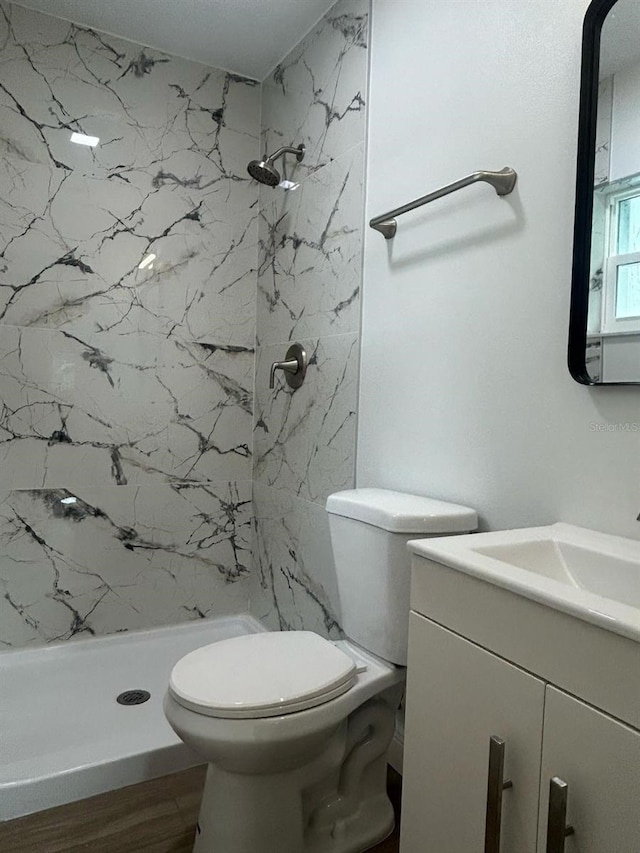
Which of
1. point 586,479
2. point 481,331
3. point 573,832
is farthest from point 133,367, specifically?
point 573,832

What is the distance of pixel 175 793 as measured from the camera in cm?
162

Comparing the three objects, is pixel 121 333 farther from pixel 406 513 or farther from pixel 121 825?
pixel 121 825

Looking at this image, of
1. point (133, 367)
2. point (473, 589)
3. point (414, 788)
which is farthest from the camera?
point (133, 367)

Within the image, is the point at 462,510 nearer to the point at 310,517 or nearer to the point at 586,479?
the point at 586,479

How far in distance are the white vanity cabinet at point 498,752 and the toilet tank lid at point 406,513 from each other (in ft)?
0.97

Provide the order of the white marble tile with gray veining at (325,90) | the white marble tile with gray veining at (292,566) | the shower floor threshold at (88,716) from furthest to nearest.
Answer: the white marble tile with gray veining at (292,566), the white marble tile with gray veining at (325,90), the shower floor threshold at (88,716)

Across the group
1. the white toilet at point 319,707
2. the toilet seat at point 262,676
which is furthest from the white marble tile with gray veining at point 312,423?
the toilet seat at point 262,676

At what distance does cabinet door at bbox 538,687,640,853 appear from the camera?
27.4 inches

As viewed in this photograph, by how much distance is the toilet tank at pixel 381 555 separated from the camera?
1377 millimetres

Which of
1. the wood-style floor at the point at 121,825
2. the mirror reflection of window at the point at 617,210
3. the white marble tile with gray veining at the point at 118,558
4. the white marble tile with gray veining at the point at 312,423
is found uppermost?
the mirror reflection of window at the point at 617,210

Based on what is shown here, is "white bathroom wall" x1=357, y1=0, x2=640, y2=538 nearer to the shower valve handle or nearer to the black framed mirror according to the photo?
the black framed mirror

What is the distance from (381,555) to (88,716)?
1179 mm

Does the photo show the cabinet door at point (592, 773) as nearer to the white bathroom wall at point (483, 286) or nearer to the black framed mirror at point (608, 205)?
the white bathroom wall at point (483, 286)

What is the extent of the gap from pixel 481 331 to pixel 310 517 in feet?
3.27
